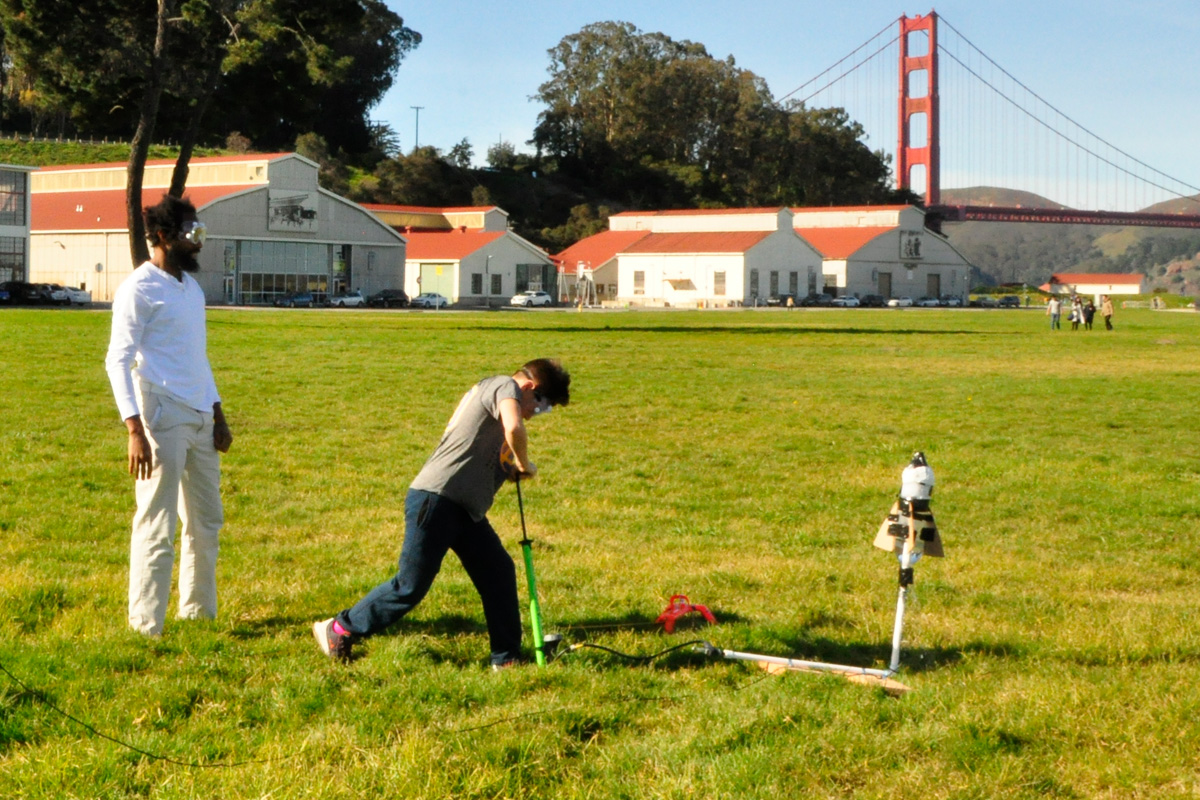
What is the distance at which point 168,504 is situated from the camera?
631 cm

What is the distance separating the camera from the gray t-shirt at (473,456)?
601 cm

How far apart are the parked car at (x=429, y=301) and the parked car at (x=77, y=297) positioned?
61.2 feet

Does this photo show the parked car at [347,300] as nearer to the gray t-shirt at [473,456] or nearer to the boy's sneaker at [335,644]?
the boy's sneaker at [335,644]

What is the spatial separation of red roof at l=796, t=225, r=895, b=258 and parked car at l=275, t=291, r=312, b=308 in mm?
45739

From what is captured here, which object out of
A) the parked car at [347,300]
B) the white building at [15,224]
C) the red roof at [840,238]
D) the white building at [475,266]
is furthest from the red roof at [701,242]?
the white building at [15,224]

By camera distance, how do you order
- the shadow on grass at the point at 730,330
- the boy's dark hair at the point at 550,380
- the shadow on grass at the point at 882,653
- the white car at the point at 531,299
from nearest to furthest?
the boy's dark hair at the point at 550,380
the shadow on grass at the point at 882,653
the shadow on grass at the point at 730,330
the white car at the point at 531,299

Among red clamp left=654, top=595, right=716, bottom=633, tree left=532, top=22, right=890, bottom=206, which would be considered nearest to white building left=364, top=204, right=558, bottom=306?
tree left=532, top=22, right=890, bottom=206

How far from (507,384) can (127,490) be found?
21.5 ft

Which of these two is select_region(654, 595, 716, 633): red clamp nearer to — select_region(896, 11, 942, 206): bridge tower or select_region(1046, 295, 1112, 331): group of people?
select_region(1046, 295, 1112, 331): group of people

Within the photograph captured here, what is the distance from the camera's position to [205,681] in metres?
5.81

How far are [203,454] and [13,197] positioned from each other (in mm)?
72323

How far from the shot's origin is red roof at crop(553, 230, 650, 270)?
4075 inches

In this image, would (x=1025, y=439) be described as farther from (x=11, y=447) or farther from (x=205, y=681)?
(x=205, y=681)

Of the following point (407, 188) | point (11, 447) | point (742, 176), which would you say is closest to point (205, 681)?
point (11, 447)
